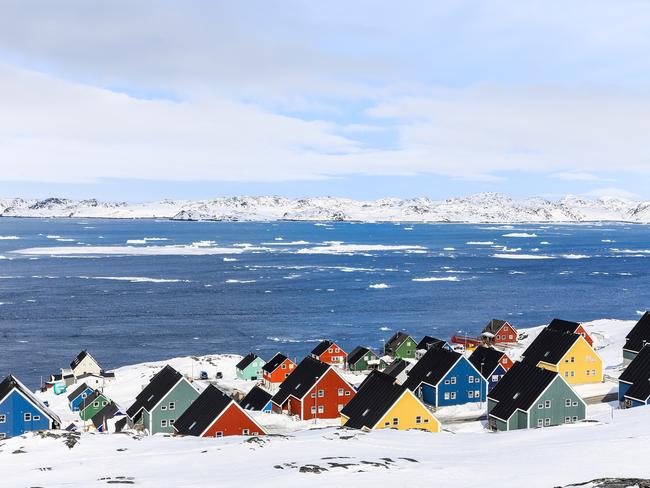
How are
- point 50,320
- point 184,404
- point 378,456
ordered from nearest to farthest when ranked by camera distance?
point 378,456 < point 184,404 < point 50,320

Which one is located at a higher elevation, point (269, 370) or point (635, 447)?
point (635, 447)

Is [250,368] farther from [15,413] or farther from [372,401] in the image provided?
[15,413]

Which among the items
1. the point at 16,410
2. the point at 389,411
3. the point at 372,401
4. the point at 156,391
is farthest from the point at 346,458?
the point at 16,410

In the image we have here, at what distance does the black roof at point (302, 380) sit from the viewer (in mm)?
53906

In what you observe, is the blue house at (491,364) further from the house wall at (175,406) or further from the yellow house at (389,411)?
the house wall at (175,406)

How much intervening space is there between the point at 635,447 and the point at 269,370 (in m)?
43.2

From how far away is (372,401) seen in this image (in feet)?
154

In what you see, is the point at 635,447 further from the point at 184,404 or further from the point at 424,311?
the point at 424,311

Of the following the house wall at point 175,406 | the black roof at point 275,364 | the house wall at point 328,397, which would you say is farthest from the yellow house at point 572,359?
the house wall at point 175,406

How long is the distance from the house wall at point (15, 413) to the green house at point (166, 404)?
24.4 ft

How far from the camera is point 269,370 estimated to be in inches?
2739

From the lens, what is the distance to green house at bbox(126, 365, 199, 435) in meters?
50.6

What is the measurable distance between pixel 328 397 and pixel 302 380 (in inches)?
95.6

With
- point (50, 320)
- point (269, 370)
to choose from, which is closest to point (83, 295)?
point (50, 320)
